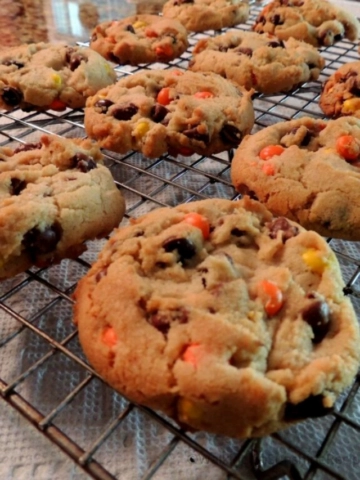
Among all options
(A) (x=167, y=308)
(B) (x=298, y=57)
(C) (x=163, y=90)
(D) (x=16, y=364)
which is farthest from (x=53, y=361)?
(B) (x=298, y=57)

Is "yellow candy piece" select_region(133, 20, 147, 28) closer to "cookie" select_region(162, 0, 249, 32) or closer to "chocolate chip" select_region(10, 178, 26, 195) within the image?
"cookie" select_region(162, 0, 249, 32)

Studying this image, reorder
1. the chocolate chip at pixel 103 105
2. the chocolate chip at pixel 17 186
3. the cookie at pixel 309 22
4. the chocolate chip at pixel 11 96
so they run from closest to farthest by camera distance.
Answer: the chocolate chip at pixel 17 186 < the chocolate chip at pixel 103 105 < the chocolate chip at pixel 11 96 < the cookie at pixel 309 22

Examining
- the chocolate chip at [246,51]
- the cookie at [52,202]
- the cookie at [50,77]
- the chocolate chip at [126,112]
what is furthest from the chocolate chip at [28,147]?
the chocolate chip at [246,51]

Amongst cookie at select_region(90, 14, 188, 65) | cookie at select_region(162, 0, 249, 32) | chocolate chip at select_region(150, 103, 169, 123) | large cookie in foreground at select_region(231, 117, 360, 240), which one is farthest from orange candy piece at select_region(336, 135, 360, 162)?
cookie at select_region(162, 0, 249, 32)

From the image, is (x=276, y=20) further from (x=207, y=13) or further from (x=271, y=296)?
(x=271, y=296)

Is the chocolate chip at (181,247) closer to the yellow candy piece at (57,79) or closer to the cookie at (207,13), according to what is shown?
the yellow candy piece at (57,79)

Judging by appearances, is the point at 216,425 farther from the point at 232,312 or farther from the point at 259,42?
the point at 259,42
